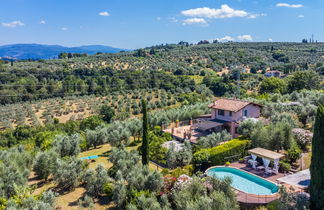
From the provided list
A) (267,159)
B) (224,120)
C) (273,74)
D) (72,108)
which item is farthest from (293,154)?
(273,74)

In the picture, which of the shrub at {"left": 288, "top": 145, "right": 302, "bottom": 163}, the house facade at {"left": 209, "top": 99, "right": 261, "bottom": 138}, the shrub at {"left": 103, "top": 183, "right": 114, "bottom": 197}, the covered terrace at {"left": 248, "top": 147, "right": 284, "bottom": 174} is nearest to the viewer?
the shrub at {"left": 103, "top": 183, "right": 114, "bottom": 197}

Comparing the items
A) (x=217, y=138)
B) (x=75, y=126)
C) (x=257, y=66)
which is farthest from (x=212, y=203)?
(x=257, y=66)

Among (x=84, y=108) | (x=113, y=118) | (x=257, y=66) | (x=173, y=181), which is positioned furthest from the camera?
(x=257, y=66)

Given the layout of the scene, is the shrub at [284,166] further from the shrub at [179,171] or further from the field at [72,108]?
the field at [72,108]

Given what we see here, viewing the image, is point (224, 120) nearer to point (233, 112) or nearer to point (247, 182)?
point (233, 112)

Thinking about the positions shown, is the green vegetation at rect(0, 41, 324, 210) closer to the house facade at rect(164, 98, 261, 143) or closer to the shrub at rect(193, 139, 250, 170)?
the shrub at rect(193, 139, 250, 170)

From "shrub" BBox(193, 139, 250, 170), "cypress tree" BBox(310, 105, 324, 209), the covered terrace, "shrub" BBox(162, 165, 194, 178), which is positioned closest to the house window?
"shrub" BBox(193, 139, 250, 170)

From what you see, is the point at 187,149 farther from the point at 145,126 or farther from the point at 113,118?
the point at 113,118
